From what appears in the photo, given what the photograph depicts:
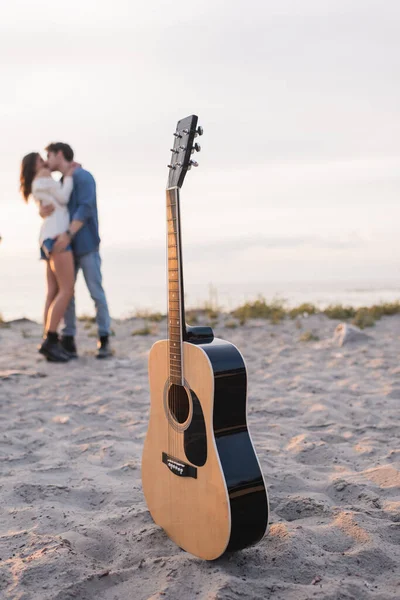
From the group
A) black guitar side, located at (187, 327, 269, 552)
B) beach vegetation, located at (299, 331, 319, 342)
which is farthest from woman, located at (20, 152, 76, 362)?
black guitar side, located at (187, 327, 269, 552)

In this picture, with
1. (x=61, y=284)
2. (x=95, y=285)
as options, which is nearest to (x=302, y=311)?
(x=95, y=285)

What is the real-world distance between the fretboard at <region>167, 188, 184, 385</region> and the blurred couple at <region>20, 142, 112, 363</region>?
12.8 feet

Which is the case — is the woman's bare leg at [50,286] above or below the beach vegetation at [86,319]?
above

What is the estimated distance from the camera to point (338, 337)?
688 centimetres

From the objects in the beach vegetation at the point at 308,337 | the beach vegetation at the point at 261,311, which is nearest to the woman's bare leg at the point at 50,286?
the beach vegetation at the point at 261,311

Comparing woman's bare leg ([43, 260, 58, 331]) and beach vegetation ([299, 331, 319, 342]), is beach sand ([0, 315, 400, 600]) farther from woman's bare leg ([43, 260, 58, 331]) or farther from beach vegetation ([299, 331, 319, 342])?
beach vegetation ([299, 331, 319, 342])

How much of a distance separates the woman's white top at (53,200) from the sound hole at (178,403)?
413 cm

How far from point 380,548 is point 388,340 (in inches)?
199

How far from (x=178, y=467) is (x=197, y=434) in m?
0.19

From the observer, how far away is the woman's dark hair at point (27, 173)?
602cm

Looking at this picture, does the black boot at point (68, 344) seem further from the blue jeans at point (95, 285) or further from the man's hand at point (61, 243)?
the man's hand at point (61, 243)

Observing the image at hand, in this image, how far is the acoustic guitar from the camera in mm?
1990

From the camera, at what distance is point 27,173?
6.07 meters

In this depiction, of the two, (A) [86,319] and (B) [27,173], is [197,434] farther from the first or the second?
(A) [86,319]
